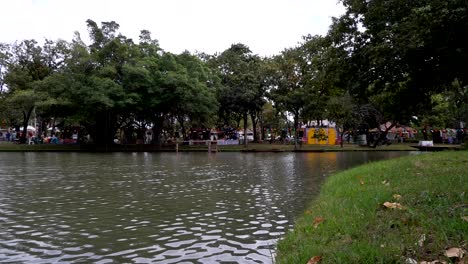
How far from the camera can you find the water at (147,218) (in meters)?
6.21

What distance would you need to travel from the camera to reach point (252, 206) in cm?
1016

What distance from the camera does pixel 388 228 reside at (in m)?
5.54

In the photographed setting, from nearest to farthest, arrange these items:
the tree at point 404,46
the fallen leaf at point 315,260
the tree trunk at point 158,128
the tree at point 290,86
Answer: the fallen leaf at point 315,260 → the tree at point 404,46 → the tree at point 290,86 → the tree trunk at point 158,128

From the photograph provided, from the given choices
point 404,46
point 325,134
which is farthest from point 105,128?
point 404,46

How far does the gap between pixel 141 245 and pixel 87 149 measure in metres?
39.3

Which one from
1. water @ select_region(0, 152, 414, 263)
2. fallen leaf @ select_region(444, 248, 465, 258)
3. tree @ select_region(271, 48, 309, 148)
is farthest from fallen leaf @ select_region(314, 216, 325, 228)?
tree @ select_region(271, 48, 309, 148)

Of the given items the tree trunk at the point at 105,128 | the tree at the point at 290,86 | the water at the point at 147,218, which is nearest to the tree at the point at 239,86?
the tree at the point at 290,86

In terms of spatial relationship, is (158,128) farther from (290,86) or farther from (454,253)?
(454,253)

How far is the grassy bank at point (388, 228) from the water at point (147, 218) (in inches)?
29.9

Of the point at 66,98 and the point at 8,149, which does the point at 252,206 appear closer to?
the point at 66,98

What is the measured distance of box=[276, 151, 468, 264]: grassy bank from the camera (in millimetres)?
4468

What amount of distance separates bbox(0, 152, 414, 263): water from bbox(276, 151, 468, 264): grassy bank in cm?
76

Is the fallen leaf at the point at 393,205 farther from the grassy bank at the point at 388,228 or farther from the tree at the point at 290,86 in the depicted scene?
the tree at the point at 290,86

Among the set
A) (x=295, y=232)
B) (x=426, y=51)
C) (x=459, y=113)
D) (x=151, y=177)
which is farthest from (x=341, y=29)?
(x=459, y=113)
